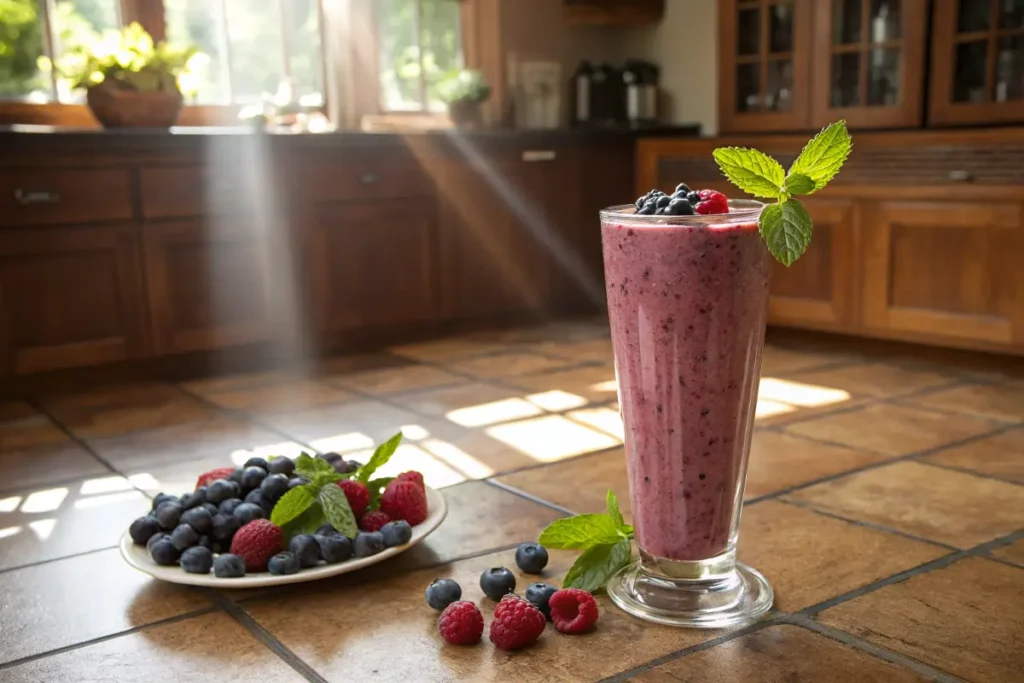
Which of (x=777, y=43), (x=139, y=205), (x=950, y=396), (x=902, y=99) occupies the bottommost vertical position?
(x=950, y=396)

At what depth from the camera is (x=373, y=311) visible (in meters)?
3.91

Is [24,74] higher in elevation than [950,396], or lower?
higher

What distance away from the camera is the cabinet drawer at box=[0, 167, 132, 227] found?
3123 millimetres

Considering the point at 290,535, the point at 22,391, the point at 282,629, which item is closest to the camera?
the point at 282,629

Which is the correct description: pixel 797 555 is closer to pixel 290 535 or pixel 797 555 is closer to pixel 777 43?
pixel 290 535

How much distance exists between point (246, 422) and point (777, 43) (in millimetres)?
2588

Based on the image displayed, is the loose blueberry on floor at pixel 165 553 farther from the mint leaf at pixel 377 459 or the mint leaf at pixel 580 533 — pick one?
the mint leaf at pixel 580 533

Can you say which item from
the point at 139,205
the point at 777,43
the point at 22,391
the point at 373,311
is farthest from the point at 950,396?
the point at 22,391

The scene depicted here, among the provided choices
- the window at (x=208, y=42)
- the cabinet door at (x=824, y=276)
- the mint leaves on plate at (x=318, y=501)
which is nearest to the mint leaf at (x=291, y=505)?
the mint leaves on plate at (x=318, y=501)

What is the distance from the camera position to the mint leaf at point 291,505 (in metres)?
1.59

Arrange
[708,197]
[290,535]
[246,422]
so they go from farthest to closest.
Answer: [246,422]
[290,535]
[708,197]

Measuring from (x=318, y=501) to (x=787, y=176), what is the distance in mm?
878

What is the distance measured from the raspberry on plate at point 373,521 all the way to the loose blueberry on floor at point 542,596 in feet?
0.99

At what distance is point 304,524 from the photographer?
64.4 inches
